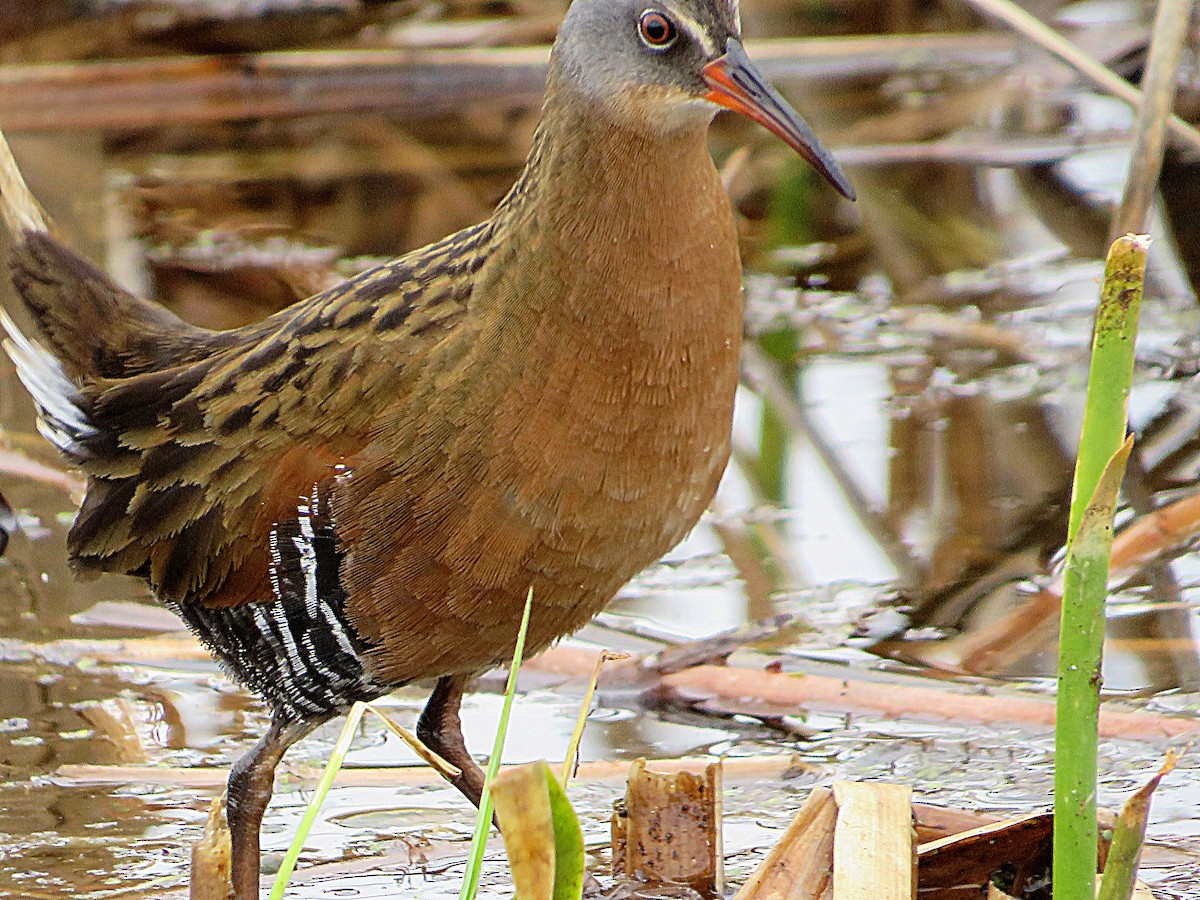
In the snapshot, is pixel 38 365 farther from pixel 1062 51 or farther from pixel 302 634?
pixel 1062 51

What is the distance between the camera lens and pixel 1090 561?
1.91m

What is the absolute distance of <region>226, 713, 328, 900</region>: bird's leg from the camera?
120 inches

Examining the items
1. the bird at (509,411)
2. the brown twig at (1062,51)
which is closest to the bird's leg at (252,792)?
the bird at (509,411)

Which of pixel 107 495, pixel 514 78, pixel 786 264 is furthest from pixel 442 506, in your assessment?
pixel 514 78

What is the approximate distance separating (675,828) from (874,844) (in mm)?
585

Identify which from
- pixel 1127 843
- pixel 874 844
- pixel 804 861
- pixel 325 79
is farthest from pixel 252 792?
pixel 325 79

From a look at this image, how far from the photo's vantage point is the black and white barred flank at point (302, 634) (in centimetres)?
293

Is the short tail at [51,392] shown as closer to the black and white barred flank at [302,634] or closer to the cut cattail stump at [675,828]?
the black and white barred flank at [302,634]

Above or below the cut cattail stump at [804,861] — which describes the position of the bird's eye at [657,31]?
above

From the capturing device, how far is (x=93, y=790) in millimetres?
3359

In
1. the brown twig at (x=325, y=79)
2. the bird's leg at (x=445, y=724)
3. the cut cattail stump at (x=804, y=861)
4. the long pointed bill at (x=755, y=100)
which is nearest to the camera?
the cut cattail stump at (x=804, y=861)

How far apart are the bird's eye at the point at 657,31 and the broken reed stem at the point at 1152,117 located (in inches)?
83.1

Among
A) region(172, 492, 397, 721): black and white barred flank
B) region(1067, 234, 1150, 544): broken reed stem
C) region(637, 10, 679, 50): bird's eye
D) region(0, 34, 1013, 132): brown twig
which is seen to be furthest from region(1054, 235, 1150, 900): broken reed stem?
region(0, 34, 1013, 132): brown twig

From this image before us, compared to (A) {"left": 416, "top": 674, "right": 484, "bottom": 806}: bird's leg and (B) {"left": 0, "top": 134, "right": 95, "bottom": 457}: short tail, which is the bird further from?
(B) {"left": 0, "top": 134, "right": 95, "bottom": 457}: short tail
